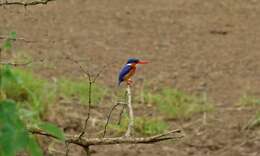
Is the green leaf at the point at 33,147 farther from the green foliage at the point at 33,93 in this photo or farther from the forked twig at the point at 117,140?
the green foliage at the point at 33,93

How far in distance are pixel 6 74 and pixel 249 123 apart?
10.8 feet

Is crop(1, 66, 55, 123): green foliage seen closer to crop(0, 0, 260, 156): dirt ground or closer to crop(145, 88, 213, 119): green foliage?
crop(0, 0, 260, 156): dirt ground

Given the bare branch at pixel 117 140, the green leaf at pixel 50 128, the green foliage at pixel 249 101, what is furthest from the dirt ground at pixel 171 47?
the green leaf at pixel 50 128

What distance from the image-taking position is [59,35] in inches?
247

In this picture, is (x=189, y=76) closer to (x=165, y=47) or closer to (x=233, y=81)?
(x=233, y=81)

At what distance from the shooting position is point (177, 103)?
502 cm

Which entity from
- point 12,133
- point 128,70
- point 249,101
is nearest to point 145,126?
point 249,101

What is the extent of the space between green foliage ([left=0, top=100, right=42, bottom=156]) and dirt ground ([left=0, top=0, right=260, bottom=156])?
9.74 ft

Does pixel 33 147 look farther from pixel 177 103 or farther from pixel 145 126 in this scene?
pixel 177 103

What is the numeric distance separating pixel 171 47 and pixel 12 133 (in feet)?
16.8

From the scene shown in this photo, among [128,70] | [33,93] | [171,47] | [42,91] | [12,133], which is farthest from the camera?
[171,47]

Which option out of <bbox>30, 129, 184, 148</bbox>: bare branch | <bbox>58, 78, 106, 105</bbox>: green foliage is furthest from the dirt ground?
<bbox>30, 129, 184, 148</bbox>: bare branch

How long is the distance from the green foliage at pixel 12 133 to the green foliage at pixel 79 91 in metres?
3.67

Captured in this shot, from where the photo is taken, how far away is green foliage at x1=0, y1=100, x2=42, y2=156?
125cm
